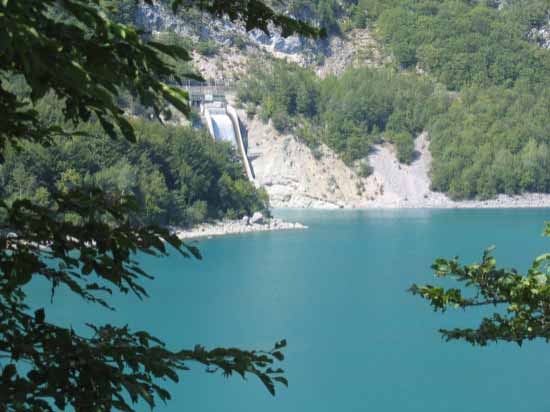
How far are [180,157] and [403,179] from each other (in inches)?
1054

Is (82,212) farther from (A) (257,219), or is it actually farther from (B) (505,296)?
(A) (257,219)

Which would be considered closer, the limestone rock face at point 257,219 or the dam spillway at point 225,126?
the limestone rock face at point 257,219

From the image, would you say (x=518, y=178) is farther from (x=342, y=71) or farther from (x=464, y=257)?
(x=464, y=257)

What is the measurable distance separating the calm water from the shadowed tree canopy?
9.72 m

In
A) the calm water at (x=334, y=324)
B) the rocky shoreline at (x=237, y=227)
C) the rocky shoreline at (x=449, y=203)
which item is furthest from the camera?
→ the rocky shoreline at (x=449, y=203)

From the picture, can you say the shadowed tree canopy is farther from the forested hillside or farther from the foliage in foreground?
the forested hillside

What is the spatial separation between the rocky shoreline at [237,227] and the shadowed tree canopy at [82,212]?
3171 cm

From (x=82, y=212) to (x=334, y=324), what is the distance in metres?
15.8

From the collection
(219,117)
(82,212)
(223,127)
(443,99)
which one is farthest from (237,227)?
(82,212)

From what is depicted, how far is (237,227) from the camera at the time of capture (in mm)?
38031

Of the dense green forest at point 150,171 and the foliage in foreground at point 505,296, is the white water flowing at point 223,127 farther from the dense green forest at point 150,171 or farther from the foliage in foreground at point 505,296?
the foliage in foreground at point 505,296

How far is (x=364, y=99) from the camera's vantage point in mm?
64500

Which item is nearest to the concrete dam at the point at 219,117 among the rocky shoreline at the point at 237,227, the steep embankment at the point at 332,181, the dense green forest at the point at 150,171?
the steep embankment at the point at 332,181

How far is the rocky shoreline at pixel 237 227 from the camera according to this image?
3522cm
